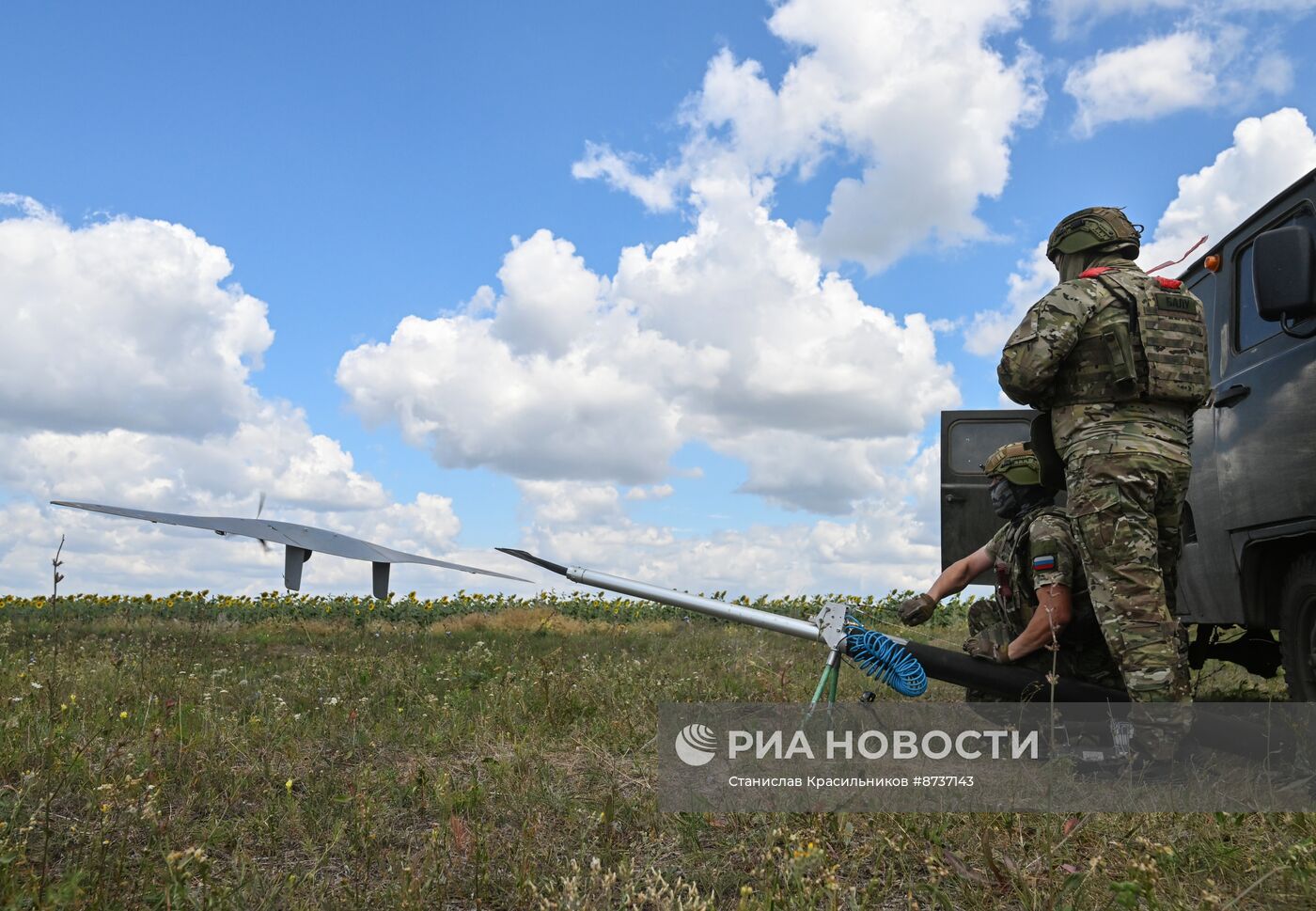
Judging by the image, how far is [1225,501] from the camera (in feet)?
17.4

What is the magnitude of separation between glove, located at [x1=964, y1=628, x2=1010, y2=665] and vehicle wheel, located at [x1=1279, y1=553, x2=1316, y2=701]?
4.63 ft

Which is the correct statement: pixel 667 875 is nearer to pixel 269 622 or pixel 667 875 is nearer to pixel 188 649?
pixel 188 649

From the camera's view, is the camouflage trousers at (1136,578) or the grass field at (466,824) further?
the camouflage trousers at (1136,578)

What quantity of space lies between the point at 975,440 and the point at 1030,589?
3.59 metres

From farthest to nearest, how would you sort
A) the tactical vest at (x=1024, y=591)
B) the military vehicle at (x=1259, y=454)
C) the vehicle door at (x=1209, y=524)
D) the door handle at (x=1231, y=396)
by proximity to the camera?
the vehicle door at (x=1209, y=524) < the door handle at (x=1231, y=396) < the tactical vest at (x=1024, y=591) < the military vehicle at (x=1259, y=454)

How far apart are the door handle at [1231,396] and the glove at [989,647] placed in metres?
1.87

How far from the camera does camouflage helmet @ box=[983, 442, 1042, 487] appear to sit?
16.0 ft

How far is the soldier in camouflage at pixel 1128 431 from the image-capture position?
4051 millimetres

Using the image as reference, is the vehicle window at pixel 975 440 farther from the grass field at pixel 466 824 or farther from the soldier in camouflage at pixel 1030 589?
the soldier in camouflage at pixel 1030 589

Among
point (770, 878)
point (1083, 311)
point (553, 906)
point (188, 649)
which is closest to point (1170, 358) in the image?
point (1083, 311)

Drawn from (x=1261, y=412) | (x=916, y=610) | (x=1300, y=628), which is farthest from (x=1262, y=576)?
(x=916, y=610)

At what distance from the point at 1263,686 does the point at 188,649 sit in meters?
8.99

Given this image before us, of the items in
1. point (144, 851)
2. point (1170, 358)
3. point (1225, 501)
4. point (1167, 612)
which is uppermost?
point (1170, 358)

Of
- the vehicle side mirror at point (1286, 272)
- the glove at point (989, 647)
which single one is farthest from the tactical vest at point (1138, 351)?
the glove at point (989, 647)
